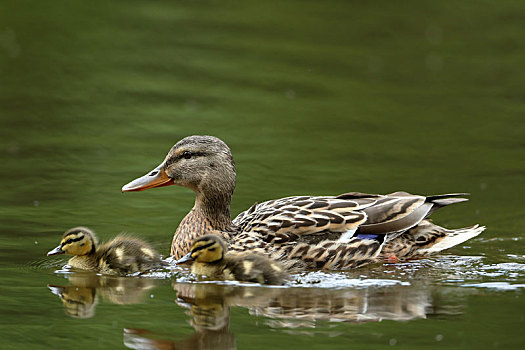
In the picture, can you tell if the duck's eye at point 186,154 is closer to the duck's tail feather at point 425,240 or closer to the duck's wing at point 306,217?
the duck's wing at point 306,217

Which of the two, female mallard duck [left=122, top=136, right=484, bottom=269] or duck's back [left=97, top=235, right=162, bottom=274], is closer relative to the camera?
duck's back [left=97, top=235, right=162, bottom=274]

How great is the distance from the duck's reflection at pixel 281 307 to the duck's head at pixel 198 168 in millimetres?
1206

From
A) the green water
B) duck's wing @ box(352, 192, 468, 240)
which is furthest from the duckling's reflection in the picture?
duck's wing @ box(352, 192, 468, 240)

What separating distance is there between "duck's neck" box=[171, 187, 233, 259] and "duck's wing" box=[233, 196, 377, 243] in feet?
0.67

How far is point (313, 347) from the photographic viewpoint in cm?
505

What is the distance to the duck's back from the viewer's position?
686 cm

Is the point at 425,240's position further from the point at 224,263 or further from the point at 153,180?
the point at 153,180

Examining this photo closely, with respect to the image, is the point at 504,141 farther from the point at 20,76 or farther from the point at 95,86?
the point at 20,76

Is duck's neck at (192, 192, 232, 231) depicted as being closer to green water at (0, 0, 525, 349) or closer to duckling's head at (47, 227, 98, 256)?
green water at (0, 0, 525, 349)

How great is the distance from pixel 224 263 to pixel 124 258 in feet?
2.35

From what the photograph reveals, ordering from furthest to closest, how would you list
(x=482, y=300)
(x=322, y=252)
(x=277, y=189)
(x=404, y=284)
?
(x=277, y=189), (x=322, y=252), (x=404, y=284), (x=482, y=300)

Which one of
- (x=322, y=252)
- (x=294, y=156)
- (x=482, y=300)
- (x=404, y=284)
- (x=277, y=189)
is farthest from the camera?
(x=294, y=156)

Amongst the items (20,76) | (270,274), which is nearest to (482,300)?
(270,274)

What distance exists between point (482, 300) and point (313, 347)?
1462 mm
